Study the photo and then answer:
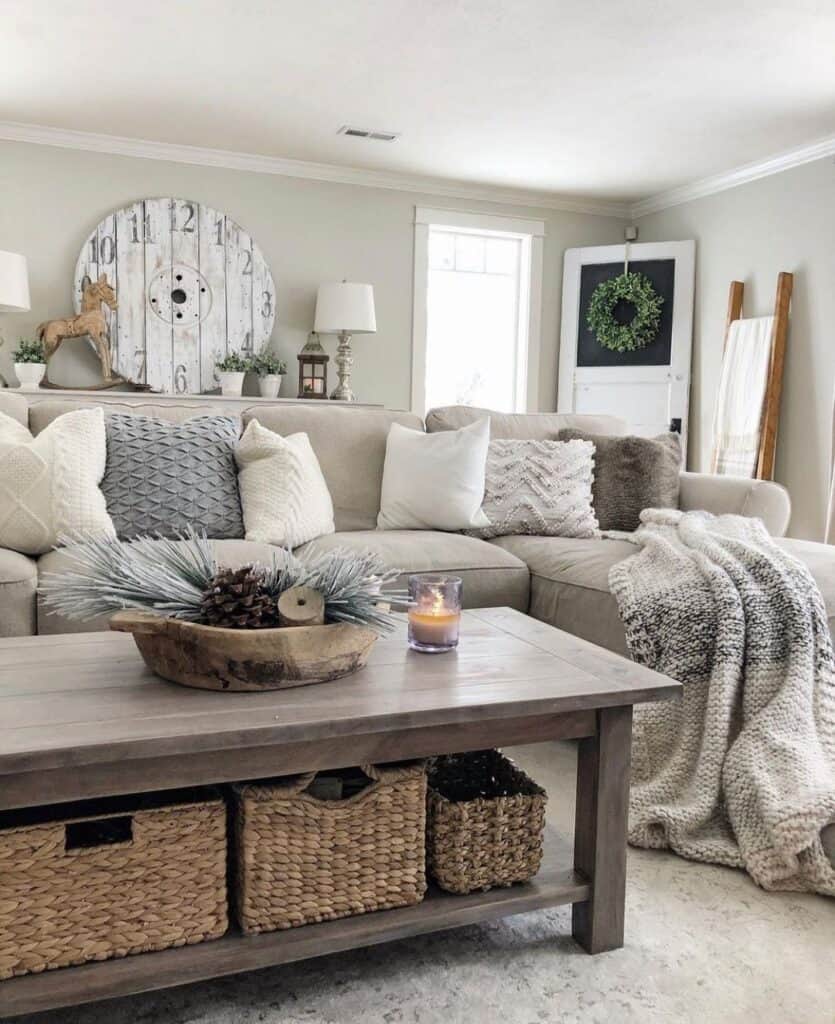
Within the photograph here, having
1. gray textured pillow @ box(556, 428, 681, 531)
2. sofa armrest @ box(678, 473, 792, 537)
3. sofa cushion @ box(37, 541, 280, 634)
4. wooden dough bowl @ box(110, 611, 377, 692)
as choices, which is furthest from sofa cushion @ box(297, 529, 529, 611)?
wooden dough bowl @ box(110, 611, 377, 692)

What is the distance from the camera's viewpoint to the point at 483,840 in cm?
141

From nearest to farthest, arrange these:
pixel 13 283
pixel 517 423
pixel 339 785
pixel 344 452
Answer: pixel 339 785, pixel 344 452, pixel 517 423, pixel 13 283

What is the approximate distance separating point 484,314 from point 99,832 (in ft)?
16.2

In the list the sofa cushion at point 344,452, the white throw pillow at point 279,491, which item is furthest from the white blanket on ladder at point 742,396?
the white throw pillow at point 279,491

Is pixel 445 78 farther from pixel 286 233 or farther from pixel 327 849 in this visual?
pixel 327 849

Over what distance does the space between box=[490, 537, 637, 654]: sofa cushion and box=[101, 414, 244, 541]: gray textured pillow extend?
91cm

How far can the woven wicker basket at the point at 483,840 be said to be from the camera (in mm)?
1402

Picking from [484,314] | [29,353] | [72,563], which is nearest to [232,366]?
[29,353]

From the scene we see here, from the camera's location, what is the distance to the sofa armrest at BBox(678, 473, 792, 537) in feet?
9.95

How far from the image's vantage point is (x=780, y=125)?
A: 4.23 m

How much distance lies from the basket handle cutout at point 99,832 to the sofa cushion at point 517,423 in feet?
7.24

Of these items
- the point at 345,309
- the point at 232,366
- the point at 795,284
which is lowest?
the point at 232,366

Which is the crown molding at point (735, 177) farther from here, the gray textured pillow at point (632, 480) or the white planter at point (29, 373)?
the white planter at point (29, 373)

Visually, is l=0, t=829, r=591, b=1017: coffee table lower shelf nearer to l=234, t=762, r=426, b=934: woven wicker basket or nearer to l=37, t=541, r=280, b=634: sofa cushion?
l=234, t=762, r=426, b=934: woven wicker basket
